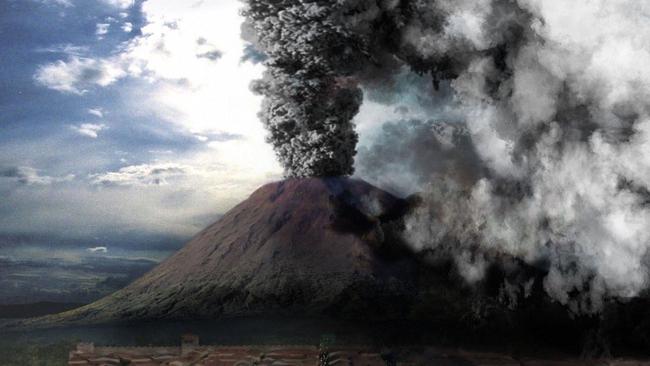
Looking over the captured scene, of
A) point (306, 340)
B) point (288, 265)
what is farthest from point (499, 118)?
point (306, 340)

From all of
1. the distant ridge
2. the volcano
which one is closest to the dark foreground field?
the volcano

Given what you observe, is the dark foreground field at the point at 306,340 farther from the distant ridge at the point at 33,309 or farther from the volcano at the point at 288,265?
the distant ridge at the point at 33,309

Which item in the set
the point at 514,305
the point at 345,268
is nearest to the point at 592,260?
Answer: the point at 514,305

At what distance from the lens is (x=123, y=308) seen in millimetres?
14781

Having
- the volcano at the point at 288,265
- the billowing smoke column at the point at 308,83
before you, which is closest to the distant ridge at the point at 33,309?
the volcano at the point at 288,265

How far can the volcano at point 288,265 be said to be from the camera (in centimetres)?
1497

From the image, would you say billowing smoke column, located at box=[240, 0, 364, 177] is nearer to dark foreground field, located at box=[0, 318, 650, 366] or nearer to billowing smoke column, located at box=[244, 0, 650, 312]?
billowing smoke column, located at box=[244, 0, 650, 312]

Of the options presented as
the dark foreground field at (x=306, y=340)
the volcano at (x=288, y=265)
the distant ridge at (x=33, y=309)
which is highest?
the volcano at (x=288, y=265)

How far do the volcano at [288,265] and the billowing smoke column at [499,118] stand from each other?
2.14 ft

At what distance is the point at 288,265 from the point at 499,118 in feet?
18.0

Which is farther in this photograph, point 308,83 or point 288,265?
point 308,83

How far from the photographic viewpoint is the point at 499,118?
1670 cm

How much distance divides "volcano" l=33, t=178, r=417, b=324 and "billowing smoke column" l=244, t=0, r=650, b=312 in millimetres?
654

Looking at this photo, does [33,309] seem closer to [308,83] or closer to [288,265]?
[288,265]
